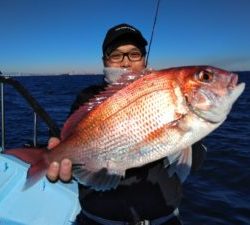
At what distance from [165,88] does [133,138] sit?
392 mm

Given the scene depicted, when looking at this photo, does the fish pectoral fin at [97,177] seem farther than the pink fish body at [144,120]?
Yes

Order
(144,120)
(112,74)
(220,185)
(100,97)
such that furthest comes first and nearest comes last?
(220,185)
(112,74)
(100,97)
(144,120)

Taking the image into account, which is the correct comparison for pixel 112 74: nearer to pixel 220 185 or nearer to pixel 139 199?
pixel 139 199

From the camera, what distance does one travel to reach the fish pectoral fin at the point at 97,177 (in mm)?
2854

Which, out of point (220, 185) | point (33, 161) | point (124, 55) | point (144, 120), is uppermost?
point (124, 55)

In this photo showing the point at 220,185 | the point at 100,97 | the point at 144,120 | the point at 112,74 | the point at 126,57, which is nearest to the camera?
the point at 144,120

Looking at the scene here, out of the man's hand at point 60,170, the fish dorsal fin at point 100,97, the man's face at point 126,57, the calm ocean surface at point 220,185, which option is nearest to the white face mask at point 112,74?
the man's face at point 126,57

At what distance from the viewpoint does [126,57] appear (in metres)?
3.90

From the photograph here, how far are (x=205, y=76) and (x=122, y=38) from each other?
5.09 feet

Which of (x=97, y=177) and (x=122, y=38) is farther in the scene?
(x=122, y=38)

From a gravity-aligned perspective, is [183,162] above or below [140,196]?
above

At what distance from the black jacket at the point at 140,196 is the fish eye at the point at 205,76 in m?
1.05

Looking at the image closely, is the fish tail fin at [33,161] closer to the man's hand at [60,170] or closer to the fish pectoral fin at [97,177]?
the man's hand at [60,170]

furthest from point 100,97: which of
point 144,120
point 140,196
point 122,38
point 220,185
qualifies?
point 220,185
